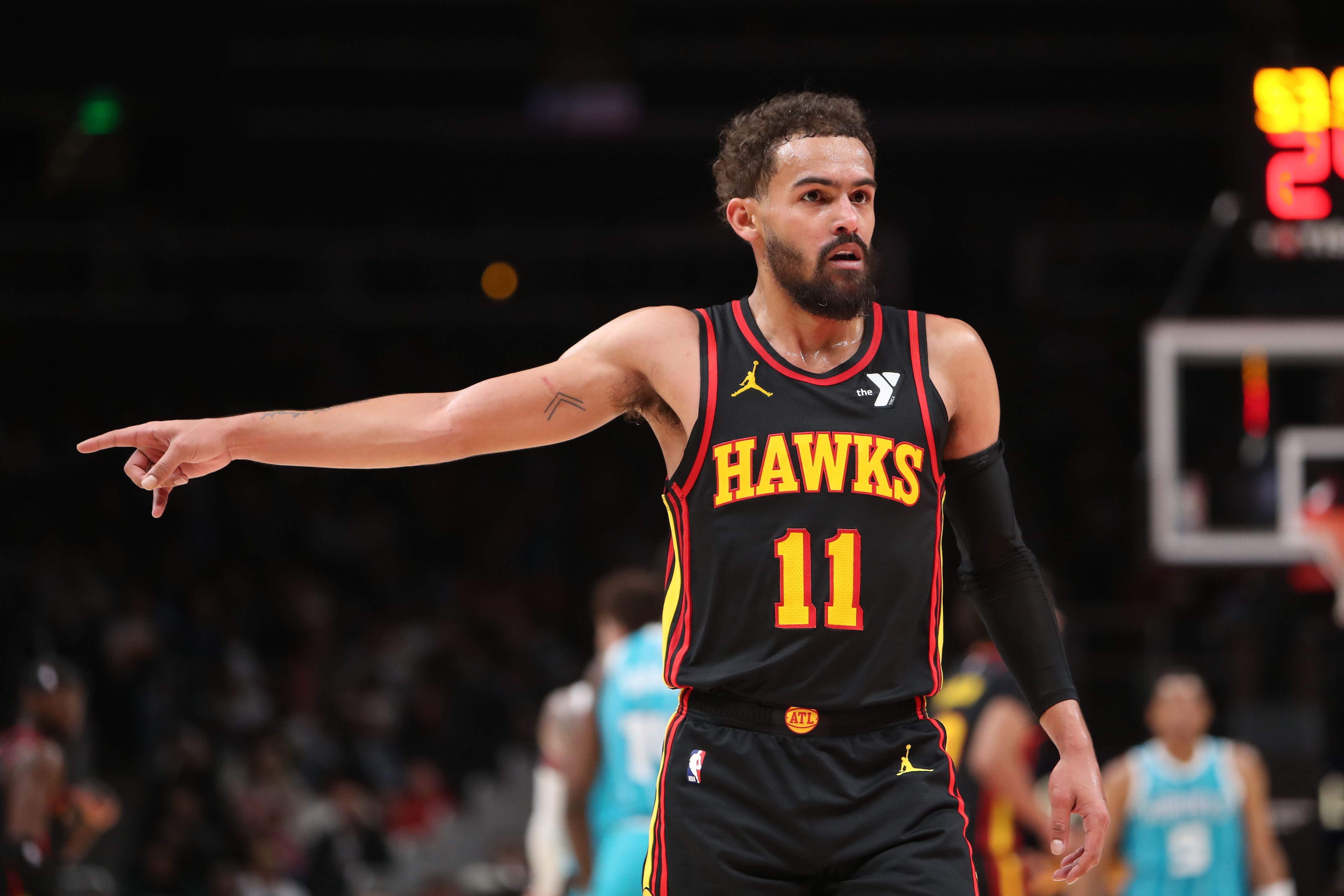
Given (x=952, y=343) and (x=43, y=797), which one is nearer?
(x=952, y=343)

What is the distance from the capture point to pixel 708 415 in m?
3.27

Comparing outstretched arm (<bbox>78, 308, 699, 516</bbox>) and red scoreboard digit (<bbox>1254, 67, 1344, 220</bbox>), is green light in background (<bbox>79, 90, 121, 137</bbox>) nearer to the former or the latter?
red scoreboard digit (<bbox>1254, 67, 1344, 220</bbox>)

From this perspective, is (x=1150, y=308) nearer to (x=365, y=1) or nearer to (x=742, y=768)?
(x=365, y=1)

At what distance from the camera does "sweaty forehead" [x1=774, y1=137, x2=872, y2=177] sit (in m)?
3.37

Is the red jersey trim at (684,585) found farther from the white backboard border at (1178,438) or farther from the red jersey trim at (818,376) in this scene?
the white backboard border at (1178,438)

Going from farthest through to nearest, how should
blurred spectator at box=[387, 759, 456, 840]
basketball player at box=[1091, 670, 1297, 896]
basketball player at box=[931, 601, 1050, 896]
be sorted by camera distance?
blurred spectator at box=[387, 759, 456, 840] < basketball player at box=[1091, 670, 1297, 896] < basketball player at box=[931, 601, 1050, 896]

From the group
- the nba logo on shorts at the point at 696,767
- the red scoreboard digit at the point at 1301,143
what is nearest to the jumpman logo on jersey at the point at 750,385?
the nba logo on shorts at the point at 696,767

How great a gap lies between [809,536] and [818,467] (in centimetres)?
14

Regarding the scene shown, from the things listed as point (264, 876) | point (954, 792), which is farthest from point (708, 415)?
point (264, 876)

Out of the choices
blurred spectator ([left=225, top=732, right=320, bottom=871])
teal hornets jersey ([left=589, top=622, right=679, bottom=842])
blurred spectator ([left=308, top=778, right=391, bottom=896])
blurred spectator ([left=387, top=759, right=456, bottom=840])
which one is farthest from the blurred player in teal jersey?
blurred spectator ([left=387, top=759, right=456, bottom=840])

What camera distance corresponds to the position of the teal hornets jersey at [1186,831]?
8.01 metres

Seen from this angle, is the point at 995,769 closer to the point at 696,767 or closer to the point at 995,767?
the point at 995,767

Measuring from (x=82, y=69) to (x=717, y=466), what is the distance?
1213 cm

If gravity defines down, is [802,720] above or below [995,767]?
above
